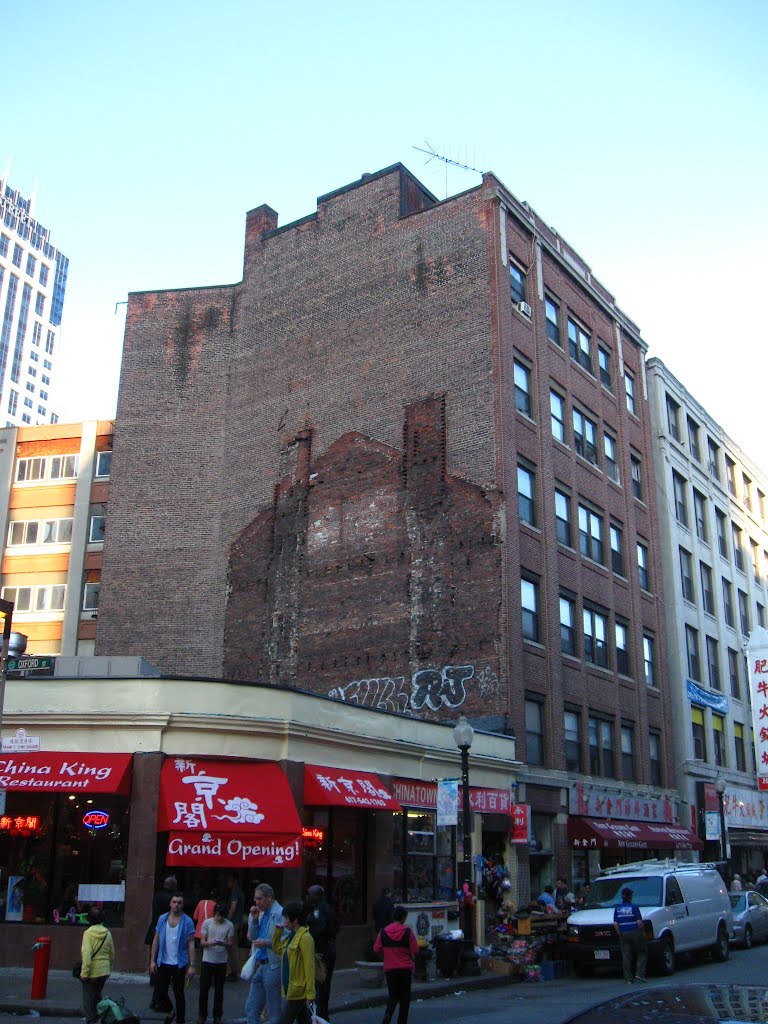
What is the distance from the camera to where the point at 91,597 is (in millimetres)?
41625

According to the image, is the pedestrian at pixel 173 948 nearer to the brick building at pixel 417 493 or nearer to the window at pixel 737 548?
the brick building at pixel 417 493

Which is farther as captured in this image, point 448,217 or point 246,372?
point 246,372

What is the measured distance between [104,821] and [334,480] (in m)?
15.9

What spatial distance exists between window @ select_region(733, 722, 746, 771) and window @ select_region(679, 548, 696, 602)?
580cm

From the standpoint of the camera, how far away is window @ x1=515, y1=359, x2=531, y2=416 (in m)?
32.5

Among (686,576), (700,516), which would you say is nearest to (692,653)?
(686,576)

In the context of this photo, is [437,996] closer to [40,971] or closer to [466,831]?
[466,831]

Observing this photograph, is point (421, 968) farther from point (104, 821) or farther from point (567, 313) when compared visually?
point (567, 313)

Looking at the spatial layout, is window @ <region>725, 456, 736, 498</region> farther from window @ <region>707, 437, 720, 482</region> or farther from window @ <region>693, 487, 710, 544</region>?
window @ <region>693, 487, 710, 544</region>

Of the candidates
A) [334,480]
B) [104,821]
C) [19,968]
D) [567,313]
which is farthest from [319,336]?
[19,968]

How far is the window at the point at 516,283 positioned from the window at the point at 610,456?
6492mm

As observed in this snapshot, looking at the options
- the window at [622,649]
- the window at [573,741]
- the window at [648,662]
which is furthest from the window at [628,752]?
the window at [573,741]

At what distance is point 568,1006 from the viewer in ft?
52.9

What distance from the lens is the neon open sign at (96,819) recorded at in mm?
19812
